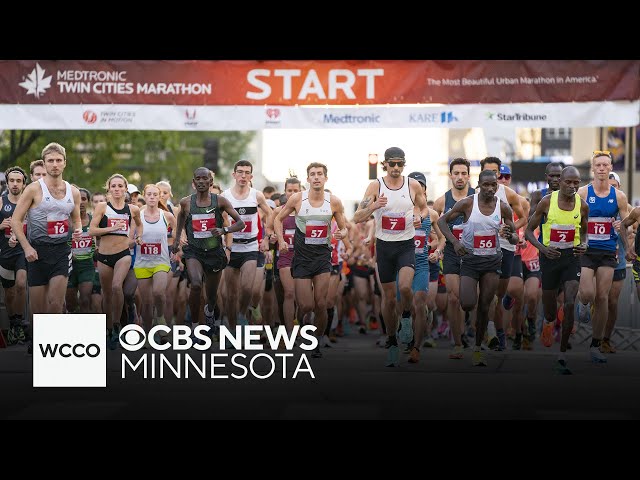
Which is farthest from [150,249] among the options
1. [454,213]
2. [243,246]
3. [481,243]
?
[481,243]

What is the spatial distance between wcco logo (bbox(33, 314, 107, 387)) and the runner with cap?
3219mm

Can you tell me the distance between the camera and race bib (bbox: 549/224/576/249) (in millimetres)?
13703

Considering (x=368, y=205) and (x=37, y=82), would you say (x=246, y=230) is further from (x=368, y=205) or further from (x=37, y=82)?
(x=37, y=82)

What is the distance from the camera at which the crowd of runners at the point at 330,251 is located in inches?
544

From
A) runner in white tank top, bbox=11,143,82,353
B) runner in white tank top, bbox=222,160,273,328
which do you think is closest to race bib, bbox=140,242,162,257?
runner in white tank top, bbox=222,160,273,328

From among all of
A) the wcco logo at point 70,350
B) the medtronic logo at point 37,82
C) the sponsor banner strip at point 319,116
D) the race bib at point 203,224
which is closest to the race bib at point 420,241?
the race bib at point 203,224

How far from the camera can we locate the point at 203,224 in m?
15.3

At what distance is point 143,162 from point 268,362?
45000 mm

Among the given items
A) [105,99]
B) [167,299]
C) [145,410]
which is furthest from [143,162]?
[145,410]

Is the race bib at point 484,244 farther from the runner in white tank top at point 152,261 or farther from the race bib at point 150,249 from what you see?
the race bib at point 150,249

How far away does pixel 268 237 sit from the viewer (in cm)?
1658

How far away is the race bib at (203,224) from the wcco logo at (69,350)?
364 cm

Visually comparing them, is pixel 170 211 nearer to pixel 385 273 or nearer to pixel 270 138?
pixel 385 273

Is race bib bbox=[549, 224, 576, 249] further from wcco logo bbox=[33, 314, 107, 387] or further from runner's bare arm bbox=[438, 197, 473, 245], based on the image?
wcco logo bbox=[33, 314, 107, 387]
